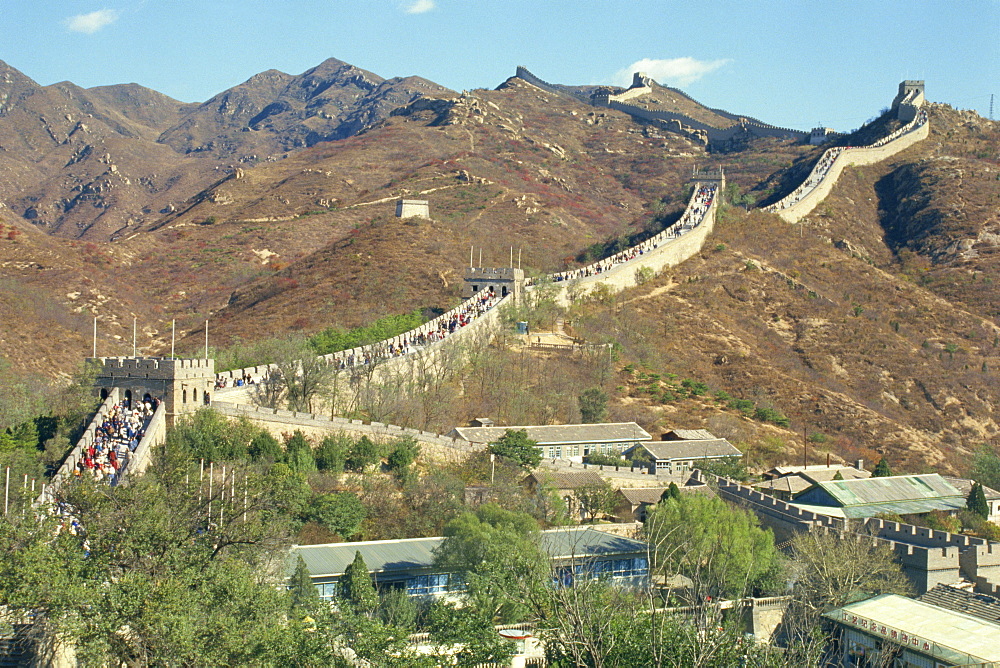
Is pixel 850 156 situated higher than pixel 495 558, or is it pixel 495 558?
pixel 850 156

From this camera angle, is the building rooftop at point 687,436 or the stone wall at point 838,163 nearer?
the building rooftop at point 687,436

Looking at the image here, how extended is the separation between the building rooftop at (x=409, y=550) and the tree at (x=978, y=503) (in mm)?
15888

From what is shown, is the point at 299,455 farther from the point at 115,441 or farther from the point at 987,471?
the point at 987,471

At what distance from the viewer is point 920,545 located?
36375 mm

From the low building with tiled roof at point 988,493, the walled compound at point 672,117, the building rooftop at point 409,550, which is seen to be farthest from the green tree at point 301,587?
the walled compound at point 672,117

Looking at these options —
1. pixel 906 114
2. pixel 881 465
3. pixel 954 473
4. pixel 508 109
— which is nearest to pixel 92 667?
pixel 881 465

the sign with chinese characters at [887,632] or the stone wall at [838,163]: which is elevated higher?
the stone wall at [838,163]

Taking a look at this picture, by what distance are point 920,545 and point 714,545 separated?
720cm

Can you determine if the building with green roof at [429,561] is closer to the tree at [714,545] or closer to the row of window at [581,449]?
the tree at [714,545]

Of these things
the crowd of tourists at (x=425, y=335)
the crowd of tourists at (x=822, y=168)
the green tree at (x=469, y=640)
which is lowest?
the green tree at (x=469, y=640)

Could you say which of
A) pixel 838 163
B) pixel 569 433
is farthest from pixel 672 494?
pixel 838 163

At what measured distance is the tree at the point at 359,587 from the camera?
26828 millimetres

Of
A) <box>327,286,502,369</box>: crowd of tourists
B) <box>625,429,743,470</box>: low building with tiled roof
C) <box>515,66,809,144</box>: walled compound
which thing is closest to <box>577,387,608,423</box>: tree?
<box>625,429,743,470</box>: low building with tiled roof

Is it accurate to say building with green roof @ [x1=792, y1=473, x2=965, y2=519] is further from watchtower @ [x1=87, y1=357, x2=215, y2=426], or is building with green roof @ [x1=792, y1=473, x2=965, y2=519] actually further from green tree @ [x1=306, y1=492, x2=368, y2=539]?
watchtower @ [x1=87, y1=357, x2=215, y2=426]
